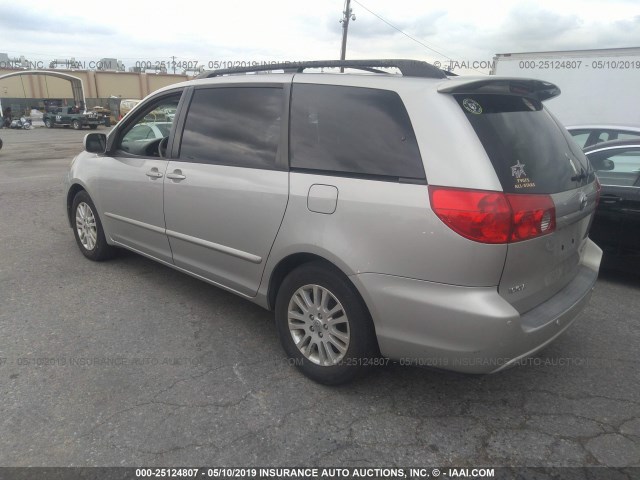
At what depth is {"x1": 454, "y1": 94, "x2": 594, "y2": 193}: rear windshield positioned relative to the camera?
2279mm

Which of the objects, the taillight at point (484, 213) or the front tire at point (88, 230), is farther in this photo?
the front tire at point (88, 230)

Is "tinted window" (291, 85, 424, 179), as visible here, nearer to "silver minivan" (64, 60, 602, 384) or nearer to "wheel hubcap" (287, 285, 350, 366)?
"silver minivan" (64, 60, 602, 384)

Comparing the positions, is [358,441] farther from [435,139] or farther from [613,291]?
[613,291]

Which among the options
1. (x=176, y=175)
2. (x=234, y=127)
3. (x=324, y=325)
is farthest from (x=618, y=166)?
(x=176, y=175)

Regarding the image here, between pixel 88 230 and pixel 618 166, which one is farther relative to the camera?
pixel 88 230

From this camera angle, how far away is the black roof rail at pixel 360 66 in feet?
8.31

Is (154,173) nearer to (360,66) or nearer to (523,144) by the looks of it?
(360,66)

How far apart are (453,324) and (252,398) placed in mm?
1203

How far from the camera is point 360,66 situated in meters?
2.98

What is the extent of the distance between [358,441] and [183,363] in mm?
1263

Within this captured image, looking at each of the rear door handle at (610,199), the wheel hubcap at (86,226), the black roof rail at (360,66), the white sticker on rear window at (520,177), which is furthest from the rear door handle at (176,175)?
the rear door handle at (610,199)

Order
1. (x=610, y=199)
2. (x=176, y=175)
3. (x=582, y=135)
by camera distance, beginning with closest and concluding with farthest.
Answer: (x=176, y=175)
(x=610, y=199)
(x=582, y=135)

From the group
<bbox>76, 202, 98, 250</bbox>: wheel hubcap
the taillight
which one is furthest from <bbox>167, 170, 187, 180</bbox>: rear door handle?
the taillight

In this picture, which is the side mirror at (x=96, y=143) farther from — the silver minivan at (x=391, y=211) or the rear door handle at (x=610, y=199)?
the rear door handle at (x=610, y=199)
